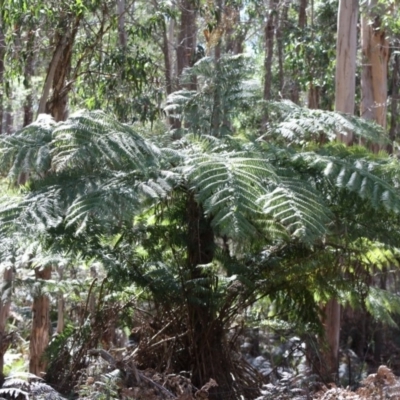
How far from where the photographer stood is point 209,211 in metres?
3.50

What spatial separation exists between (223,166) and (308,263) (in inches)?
38.6

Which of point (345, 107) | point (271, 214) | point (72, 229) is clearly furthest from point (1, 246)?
point (345, 107)

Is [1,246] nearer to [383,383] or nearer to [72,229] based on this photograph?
[72,229]

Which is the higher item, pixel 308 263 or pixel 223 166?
pixel 223 166

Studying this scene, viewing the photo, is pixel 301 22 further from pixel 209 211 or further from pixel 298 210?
pixel 209 211

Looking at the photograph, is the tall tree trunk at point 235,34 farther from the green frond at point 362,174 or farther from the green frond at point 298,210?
the green frond at point 298,210

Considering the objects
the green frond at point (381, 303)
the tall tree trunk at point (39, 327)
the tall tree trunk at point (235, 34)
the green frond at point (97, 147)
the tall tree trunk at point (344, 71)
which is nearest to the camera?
the green frond at point (97, 147)

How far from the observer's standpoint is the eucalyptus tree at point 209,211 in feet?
12.1

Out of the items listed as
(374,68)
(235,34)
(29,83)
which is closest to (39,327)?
(29,83)

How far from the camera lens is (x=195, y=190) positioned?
12.9 feet

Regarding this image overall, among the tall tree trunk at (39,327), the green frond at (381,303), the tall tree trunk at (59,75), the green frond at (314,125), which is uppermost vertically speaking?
the tall tree trunk at (59,75)

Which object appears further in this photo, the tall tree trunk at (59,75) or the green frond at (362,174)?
the tall tree trunk at (59,75)

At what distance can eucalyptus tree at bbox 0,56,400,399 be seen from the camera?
3.68 m

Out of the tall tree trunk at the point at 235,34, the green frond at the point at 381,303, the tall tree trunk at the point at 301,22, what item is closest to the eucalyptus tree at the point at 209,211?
the green frond at the point at 381,303
